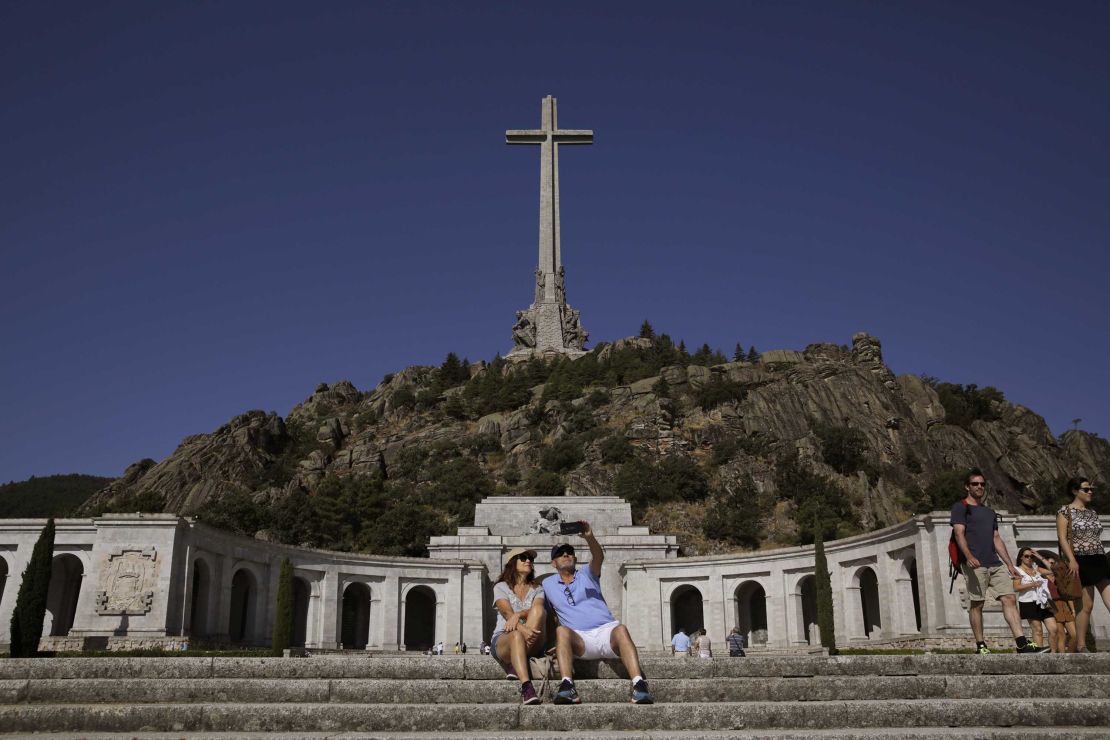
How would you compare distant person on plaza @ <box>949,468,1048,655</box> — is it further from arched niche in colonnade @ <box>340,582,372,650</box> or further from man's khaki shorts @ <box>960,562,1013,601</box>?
arched niche in colonnade @ <box>340,582,372,650</box>

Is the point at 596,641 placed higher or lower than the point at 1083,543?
lower

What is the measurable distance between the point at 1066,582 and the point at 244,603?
4253cm

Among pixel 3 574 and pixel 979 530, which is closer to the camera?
pixel 979 530

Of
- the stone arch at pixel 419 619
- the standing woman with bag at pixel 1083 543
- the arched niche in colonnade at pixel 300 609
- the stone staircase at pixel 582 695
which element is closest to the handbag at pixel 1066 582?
the standing woman with bag at pixel 1083 543

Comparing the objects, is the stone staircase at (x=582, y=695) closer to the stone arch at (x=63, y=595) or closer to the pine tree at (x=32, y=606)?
the pine tree at (x=32, y=606)

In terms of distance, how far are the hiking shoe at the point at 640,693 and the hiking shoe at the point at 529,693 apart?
96 centimetres

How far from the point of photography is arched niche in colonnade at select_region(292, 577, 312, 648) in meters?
43.8

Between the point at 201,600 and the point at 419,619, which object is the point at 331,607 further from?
the point at 419,619

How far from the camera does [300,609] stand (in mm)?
45156

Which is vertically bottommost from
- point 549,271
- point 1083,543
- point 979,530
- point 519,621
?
point 519,621

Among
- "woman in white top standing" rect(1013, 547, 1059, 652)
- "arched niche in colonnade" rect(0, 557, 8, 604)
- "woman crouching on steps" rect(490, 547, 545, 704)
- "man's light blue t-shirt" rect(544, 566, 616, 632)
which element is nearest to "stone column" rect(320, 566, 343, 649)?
"arched niche in colonnade" rect(0, 557, 8, 604)

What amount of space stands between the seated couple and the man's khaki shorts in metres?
5.68

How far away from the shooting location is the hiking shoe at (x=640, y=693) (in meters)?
9.16

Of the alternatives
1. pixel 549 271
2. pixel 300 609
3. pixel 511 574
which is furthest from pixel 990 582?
pixel 549 271
